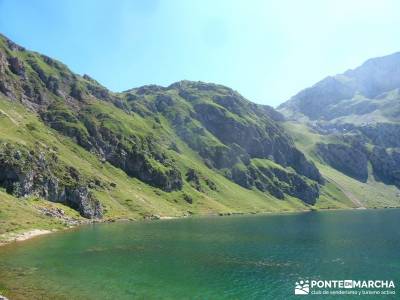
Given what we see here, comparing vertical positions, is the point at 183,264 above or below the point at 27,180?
below

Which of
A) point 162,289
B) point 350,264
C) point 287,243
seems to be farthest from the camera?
point 287,243

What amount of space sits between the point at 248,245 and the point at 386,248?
38105mm

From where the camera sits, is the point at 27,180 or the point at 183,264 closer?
Result: the point at 183,264

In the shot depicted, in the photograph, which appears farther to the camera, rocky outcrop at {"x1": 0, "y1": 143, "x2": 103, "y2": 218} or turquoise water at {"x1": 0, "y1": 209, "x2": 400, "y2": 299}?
rocky outcrop at {"x1": 0, "y1": 143, "x2": 103, "y2": 218}

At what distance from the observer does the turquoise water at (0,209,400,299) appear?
68.1 m

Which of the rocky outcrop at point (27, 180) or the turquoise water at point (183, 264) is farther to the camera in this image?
the rocky outcrop at point (27, 180)

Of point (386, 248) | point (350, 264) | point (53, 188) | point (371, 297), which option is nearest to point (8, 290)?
point (371, 297)

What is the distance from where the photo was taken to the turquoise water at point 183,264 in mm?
68125

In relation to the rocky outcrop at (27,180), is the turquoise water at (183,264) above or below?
below

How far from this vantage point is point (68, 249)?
108812mm

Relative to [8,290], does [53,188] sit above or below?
above

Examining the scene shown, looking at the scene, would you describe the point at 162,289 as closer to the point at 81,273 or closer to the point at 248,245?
the point at 81,273

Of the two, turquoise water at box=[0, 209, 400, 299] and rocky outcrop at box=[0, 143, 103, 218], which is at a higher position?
rocky outcrop at box=[0, 143, 103, 218]

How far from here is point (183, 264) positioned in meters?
91.5
